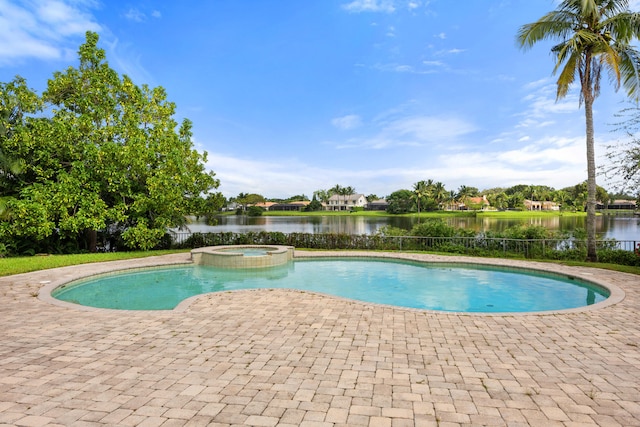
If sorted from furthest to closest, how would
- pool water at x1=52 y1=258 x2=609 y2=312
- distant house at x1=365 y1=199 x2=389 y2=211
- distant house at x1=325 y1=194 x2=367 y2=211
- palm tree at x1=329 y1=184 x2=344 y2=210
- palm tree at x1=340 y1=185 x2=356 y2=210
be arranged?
palm tree at x1=329 y1=184 x2=344 y2=210 → palm tree at x1=340 y1=185 x2=356 y2=210 → distant house at x1=325 y1=194 x2=367 y2=211 → distant house at x1=365 y1=199 x2=389 y2=211 → pool water at x1=52 y1=258 x2=609 y2=312

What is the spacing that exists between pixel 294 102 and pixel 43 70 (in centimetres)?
1364

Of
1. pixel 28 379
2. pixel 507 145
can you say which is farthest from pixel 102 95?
pixel 507 145

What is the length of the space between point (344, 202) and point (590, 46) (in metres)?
86.5

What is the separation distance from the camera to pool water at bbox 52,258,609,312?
8.15 m

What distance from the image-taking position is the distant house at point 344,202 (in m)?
96.7

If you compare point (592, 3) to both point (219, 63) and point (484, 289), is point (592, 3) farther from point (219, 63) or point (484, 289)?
point (219, 63)

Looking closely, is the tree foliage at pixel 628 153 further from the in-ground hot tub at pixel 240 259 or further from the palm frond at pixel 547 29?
the in-ground hot tub at pixel 240 259

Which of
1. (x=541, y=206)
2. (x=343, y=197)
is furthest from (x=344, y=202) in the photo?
(x=541, y=206)

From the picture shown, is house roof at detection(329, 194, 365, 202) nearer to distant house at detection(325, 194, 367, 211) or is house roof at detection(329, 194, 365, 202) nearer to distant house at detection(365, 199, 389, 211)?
distant house at detection(325, 194, 367, 211)

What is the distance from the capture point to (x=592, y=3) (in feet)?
Result: 36.7

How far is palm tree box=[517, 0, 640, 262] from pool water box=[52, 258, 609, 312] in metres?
4.53

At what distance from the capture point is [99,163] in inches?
532

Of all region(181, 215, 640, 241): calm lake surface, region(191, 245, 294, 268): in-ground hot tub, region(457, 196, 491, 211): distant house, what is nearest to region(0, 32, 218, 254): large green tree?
region(191, 245, 294, 268): in-ground hot tub

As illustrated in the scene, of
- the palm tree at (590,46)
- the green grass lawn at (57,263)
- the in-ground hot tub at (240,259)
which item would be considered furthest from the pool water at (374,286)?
the palm tree at (590,46)
